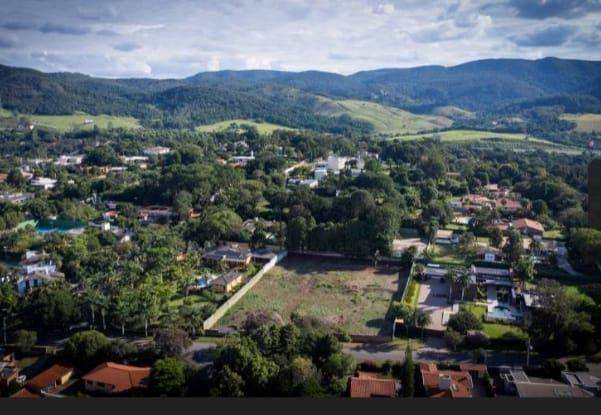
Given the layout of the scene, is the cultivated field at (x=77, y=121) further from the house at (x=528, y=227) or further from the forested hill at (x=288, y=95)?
the house at (x=528, y=227)

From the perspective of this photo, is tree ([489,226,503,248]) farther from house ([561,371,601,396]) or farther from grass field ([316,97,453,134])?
grass field ([316,97,453,134])

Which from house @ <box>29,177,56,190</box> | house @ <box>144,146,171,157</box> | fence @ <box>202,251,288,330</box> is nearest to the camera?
fence @ <box>202,251,288,330</box>

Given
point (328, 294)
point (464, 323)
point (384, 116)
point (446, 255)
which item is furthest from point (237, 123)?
point (464, 323)

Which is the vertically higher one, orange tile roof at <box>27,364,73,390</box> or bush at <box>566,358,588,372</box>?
bush at <box>566,358,588,372</box>

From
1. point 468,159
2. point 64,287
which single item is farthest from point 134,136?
point 64,287

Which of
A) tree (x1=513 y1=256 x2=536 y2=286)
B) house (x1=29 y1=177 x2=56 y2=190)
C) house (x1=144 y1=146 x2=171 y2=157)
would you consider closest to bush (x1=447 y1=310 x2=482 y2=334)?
tree (x1=513 y1=256 x2=536 y2=286)

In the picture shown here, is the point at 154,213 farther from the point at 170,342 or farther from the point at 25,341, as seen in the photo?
the point at 170,342

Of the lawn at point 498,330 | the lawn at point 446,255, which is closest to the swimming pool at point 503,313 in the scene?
the lawn at point 498,330
